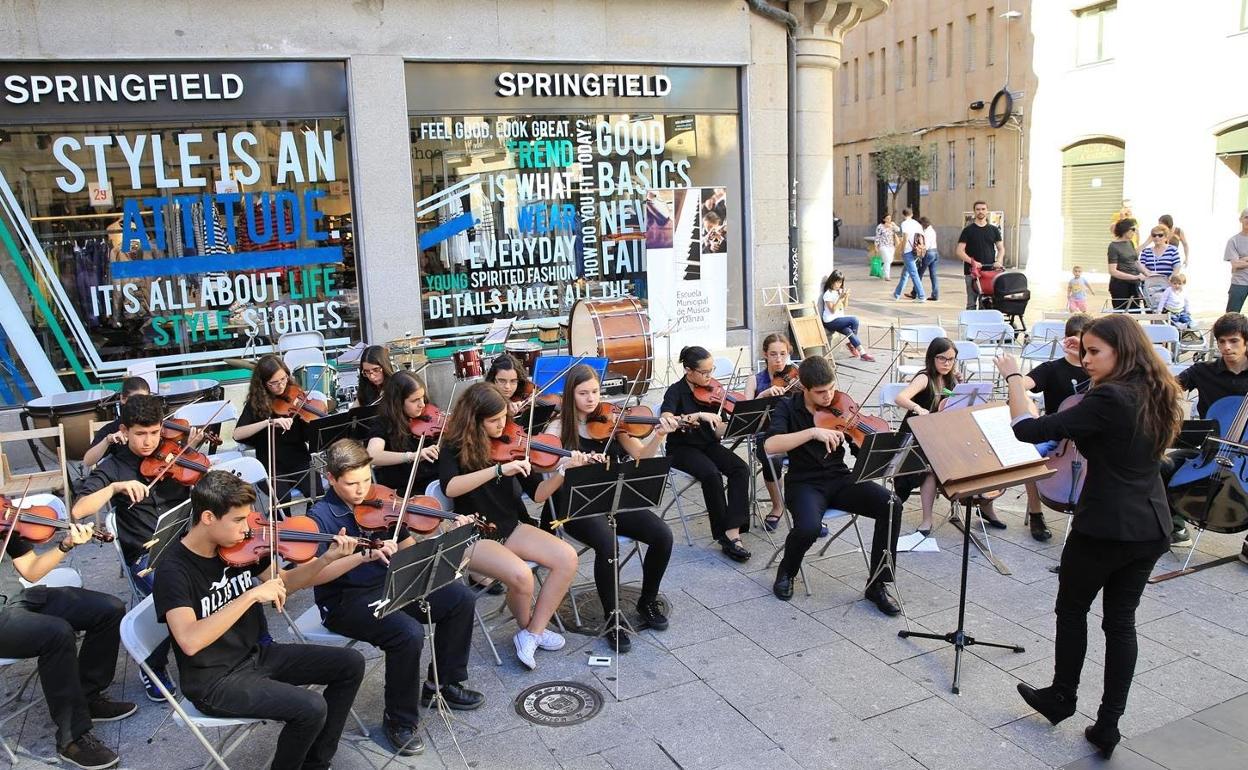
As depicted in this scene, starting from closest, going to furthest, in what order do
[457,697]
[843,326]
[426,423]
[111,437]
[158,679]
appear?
1. [158,679]
2. [457,697]
3. [111,437]
4. [426,423]
5. [843,326]

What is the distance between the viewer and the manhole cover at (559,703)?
4.59 m

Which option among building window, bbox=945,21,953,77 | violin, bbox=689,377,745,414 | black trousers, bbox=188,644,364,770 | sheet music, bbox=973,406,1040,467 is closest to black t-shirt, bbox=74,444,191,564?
black trousers, bbox=188,644,364,770

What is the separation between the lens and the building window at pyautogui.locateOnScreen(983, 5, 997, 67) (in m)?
28.5

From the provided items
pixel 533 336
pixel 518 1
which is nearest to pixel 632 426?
pixel 533 336

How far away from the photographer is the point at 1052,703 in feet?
14.3

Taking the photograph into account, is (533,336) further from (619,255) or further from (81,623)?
(81,623)

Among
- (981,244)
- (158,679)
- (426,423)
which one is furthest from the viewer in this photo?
(981,244)

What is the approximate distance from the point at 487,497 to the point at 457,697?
1.08 metres

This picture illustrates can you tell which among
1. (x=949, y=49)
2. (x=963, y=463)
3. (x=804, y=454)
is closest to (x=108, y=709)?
(x=804, y=454)

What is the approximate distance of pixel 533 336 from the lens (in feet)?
36.2

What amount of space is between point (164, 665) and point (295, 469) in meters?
2.28

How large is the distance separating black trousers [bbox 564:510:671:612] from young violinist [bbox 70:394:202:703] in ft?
7.33

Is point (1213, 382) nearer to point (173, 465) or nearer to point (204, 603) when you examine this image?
point (204, 603)

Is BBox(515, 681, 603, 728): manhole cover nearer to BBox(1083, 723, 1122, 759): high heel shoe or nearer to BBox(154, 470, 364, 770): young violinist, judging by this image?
BBox(154, 470, 364, 770): young violinist
